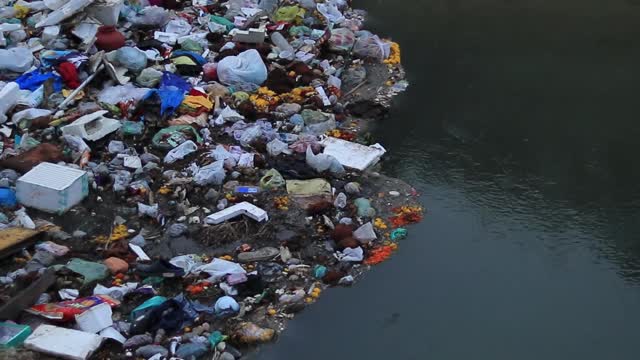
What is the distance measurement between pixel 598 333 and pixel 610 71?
16.9 ft

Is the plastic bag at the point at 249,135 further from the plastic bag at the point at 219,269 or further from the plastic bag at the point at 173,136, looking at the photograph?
the plastic bag at the point at 219,269

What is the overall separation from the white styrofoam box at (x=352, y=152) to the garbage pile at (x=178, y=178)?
0.07 feet

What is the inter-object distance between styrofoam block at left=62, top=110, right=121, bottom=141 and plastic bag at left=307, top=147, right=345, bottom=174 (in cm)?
199

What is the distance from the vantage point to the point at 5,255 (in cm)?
551

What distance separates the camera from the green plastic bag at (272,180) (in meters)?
6.62

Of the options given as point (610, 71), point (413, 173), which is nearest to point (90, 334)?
point (413, 173)

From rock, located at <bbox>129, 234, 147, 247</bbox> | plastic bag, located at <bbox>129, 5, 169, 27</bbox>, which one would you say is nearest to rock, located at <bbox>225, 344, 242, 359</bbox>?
rock, located at <bbox>129, 234, 147, 247</bbox>

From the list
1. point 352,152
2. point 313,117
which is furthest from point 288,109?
point 352,152

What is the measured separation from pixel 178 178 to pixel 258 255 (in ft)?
4.23

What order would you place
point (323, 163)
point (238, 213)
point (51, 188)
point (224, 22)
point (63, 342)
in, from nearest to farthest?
point (63, 342)
point (51, 188)
point (238, 213)
point (323, 163)
point (224, 22)

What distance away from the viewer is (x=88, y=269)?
5504 mm

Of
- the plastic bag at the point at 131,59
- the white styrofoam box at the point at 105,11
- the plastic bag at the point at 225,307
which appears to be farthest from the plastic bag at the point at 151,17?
the plastic bag at the point at 225,307

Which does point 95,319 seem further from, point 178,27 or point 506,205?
point 178,27

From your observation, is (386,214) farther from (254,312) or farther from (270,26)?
(270,26)
